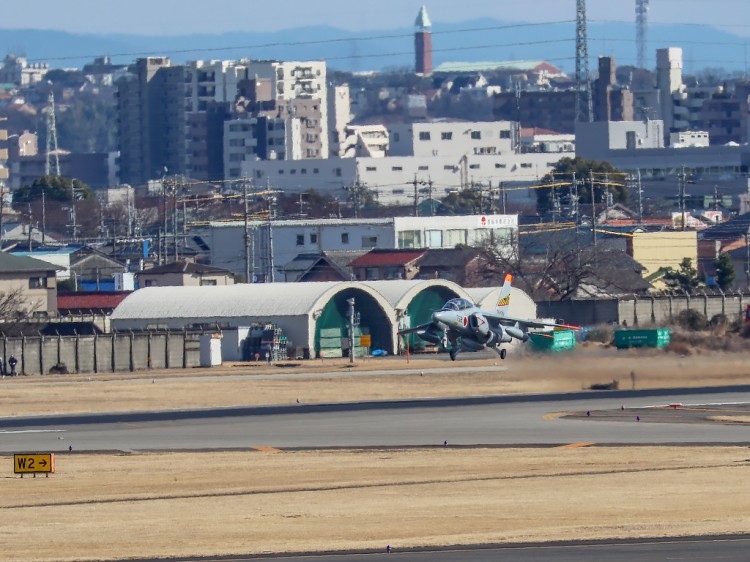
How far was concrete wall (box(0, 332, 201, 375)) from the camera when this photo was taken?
88.6m

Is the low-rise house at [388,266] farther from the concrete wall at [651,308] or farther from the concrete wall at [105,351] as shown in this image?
the concrete wall at [105,351]

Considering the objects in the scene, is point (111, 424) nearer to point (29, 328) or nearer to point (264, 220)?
point (29, 328)

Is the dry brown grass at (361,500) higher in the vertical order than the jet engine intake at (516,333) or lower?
lower

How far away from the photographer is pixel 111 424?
60938 millimetres

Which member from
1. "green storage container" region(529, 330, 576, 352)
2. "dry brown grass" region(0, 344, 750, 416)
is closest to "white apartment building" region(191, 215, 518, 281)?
"green storage container" region(529, 330, 576, 352)

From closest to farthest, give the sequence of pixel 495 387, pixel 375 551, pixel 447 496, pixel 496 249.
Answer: pixel 375 551, pixel 447 496, pixel 495 387, pixel 496 249

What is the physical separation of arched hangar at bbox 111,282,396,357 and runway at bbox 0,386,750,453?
101 ft

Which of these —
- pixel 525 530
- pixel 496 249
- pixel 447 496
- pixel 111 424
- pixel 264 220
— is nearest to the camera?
pixel 525 530

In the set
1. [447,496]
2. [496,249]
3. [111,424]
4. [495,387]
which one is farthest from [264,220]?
[447,496]

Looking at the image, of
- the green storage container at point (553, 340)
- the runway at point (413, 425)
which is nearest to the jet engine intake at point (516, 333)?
the green storage container at point (553, 340)

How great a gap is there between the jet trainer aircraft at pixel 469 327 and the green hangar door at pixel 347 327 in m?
26.9

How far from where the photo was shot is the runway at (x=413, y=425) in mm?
53125

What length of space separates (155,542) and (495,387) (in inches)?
1615

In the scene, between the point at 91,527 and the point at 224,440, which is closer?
the point at 91,527
